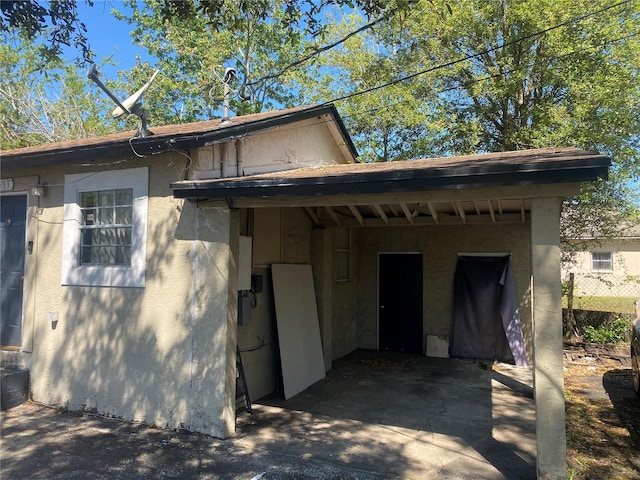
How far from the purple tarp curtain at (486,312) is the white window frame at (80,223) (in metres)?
6.89

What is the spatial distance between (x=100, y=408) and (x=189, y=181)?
10.5ft

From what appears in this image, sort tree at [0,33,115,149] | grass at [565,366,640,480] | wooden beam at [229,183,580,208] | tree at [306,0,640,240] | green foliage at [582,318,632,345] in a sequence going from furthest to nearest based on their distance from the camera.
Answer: tree at [0,33,115,149] < green foliage at [582,318,632,345] < tree at [306,0,640,240] < grass at [565,366,640,480] < wooden beam at [229,183,580,208]

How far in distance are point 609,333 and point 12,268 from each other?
1204 cm

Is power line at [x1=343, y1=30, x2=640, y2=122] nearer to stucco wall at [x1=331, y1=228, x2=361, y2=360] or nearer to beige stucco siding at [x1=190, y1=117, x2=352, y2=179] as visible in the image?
beige stucco siding at [x1=190, y1=117, x2=352, y2=179]

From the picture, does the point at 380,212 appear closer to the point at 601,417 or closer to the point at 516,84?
the point at 601,417

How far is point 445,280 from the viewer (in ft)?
33.3

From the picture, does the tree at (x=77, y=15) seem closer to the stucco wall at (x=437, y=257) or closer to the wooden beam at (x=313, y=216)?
the wooden beam at (x=313, y=216)

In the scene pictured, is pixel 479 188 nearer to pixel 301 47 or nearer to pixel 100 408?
pixel 100 408

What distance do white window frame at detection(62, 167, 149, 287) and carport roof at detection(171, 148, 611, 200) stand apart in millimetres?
838

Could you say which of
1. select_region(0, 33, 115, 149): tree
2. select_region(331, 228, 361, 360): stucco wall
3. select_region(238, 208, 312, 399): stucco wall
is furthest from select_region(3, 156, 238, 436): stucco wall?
select_region(0, 33, 115, 149): tree

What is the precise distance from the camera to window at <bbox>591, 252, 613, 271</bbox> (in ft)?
72.9

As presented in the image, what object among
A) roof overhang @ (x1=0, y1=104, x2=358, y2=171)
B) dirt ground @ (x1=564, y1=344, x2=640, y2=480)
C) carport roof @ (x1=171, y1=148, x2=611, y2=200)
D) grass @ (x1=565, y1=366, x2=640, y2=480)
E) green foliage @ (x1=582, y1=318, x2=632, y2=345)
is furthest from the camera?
green foliage @ (x1=582, y1=318, x2=632, y2=345)

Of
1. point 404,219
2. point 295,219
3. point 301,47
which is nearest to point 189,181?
point 295,219

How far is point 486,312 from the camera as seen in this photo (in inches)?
383
